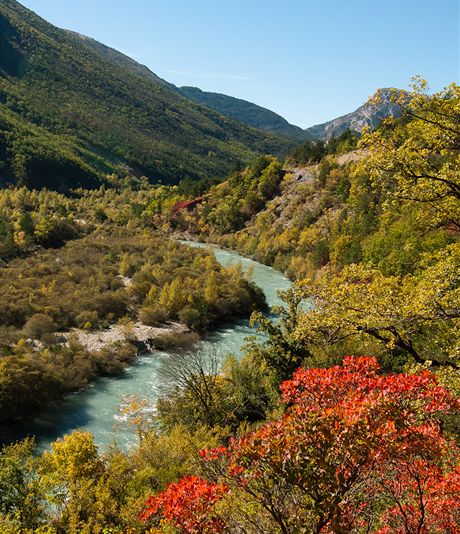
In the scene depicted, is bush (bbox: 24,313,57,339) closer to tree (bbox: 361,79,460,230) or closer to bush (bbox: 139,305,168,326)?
bush (bbox: 139,305,168,326)

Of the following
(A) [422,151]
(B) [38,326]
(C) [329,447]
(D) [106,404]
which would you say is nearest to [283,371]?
(D) [106,404]

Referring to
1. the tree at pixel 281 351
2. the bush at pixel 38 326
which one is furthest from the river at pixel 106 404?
the bush at pixel 38 326

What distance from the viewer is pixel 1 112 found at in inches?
6506

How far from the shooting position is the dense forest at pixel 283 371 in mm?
7004

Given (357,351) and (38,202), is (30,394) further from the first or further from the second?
(38,202)

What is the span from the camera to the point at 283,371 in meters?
28.7

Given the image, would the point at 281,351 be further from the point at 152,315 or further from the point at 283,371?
the point at 152,315

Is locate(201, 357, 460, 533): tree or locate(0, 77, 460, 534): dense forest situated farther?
locate(0, 77, 460, 534): dense forest

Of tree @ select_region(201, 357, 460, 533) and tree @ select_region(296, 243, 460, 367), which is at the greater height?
tree @ select_region(296, 243, 460, 367)

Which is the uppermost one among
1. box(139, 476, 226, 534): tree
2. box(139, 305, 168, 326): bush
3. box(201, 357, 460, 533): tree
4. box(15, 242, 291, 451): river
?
box(201, 357, 460, 533): tree

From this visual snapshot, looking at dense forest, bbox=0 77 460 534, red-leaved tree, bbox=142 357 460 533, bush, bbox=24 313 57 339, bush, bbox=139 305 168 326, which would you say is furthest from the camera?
bush, bbox=139 305 168 326

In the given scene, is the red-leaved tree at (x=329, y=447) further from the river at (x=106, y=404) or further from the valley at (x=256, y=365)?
the river at (x=106, y=404)

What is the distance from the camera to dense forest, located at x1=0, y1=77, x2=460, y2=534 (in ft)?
23.0

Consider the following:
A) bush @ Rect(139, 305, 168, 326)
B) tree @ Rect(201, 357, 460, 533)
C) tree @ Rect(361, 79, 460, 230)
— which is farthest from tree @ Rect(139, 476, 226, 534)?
bush @ Rect(139, 305, 168, 326)
